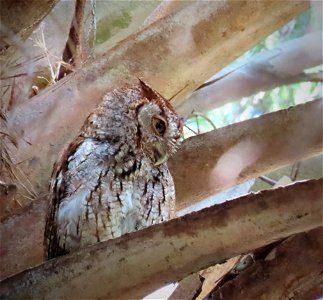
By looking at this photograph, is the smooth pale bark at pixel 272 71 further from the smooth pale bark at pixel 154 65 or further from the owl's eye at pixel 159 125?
the owl's eye at pixel 159 125

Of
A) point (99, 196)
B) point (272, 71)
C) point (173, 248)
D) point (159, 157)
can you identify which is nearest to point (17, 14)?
point (173, 248)

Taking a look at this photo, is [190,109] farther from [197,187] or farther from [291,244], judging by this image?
[291,244]

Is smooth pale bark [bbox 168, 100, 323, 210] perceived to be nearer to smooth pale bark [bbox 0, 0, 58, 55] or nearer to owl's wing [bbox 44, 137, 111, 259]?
owl's wing [bbox 44, 137, 111, 259]

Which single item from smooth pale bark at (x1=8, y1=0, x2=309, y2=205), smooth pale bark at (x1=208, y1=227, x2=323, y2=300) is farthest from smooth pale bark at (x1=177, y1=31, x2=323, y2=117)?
smooth pale bark at (x1=208, y1=227, x2=323, y2=300)

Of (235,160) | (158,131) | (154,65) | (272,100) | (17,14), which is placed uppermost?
(17,14)

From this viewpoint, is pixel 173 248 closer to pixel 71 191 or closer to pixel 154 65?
pixel 71 191

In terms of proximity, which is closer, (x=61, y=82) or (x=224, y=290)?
(x=224, y=290)

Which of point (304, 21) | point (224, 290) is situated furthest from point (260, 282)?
point (304, 21)
